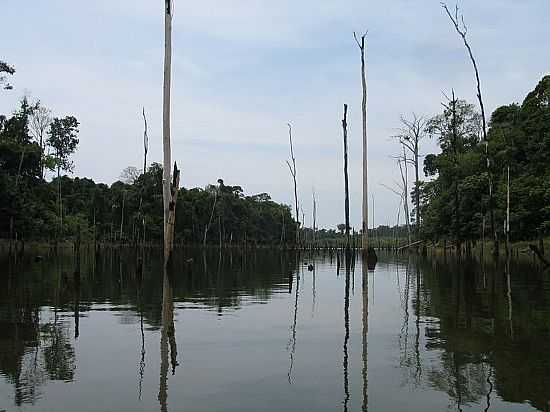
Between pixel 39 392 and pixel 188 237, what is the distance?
7063cm

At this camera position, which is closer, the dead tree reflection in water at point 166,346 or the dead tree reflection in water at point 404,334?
the dead tree reflection in water at point 166,346

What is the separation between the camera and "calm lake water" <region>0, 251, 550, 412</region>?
481 centimetres

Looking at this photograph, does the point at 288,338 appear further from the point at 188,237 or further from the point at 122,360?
the point at 188,237

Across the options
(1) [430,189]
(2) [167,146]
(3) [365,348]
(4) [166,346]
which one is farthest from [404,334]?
(1) [430,189]

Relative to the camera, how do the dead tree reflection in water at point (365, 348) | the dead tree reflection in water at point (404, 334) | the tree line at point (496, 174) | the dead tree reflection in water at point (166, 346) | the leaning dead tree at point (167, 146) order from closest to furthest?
1. the dead tree reflection in water at point (365, 348)
2. the dead tree reflection in water at point (166, 346)
3. the dead tree reflection in water at point (404, 334)
4. the leaning dead tree at point (167, 146)
5. the tree line at point (496, 174)

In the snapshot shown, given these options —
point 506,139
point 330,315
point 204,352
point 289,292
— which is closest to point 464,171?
point 506,139

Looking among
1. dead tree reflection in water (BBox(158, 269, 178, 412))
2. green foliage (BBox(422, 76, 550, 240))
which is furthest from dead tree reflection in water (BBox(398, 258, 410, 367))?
green foliage (BBox(422, 76, 550, 240))

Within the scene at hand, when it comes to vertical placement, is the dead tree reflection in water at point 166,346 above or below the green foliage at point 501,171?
below

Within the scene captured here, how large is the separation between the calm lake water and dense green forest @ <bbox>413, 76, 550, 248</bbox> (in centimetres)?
1793

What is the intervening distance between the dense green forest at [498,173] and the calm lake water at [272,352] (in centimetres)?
1793

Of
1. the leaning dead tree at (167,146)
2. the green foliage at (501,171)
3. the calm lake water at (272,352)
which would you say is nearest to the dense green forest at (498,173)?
the green foliage at (501,171)

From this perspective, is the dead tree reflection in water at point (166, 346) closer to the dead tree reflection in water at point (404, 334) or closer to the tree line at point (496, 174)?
the dead tree reflection in water at point (404, 334)

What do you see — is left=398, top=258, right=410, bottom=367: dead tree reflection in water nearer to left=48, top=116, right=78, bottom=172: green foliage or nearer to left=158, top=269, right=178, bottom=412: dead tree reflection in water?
left=158, top=269, right=178, bottom=412: dead tree reflection in water

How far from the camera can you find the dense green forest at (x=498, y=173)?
33.0 m
